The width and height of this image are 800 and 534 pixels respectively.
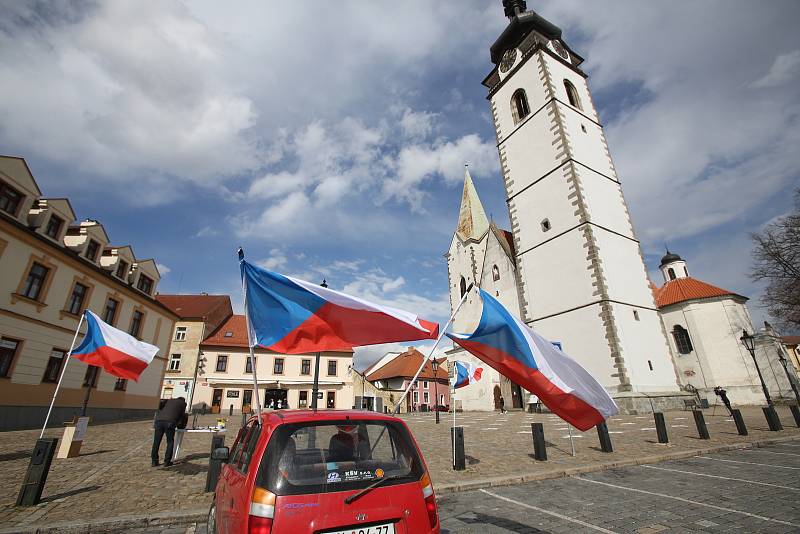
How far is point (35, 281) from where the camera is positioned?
677 inches

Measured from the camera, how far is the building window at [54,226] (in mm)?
18231

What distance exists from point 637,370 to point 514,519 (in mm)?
17941

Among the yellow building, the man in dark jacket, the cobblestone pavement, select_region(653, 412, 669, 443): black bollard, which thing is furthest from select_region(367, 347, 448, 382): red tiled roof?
the man in dark jacket

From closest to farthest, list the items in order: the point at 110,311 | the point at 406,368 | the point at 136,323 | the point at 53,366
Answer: the point at 53,366 → the point at 110,311 → the point at 136,323 → the point at 406,368

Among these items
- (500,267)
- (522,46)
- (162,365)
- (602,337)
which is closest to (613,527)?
(602,337)

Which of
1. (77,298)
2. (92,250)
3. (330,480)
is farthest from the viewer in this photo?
(92,250)

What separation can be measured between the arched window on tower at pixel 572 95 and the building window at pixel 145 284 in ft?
111

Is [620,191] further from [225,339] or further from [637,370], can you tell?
[225,339]

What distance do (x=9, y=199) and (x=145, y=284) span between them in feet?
35.5

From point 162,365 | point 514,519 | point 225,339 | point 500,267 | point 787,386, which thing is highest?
point 500,267

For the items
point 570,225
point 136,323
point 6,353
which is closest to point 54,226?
point 6,353

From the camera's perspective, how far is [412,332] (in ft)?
19.4

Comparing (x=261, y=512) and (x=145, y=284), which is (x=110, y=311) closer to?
(x=145, y=284)

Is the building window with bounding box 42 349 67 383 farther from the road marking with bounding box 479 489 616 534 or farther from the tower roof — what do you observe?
the tower roof
